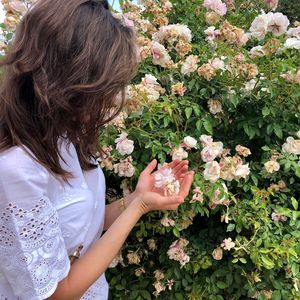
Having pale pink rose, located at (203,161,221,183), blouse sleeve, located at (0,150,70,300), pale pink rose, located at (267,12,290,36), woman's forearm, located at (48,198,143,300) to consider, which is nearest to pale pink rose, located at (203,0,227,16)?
pale pink rose, located at (267,12,290,36)

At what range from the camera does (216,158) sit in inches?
75.0

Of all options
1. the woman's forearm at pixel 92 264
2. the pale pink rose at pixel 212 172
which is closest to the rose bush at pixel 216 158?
the pale pink rose at pixel 212 172

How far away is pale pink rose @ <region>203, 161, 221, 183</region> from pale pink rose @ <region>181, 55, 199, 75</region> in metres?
0.46

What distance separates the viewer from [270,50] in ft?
6.66

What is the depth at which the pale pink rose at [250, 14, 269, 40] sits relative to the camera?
6.76 ft

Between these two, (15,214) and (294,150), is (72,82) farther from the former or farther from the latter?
(294,150)

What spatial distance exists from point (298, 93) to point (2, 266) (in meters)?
1.35

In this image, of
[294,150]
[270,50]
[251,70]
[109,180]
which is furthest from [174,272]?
[270,50]

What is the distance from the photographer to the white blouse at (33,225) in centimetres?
109

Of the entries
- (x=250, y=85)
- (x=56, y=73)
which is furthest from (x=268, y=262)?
(x=56, y=73)

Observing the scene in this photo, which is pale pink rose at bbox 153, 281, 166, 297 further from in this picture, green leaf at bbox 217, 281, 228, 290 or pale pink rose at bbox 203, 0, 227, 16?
pale pink rose at bbox 203, 0, 227, 16

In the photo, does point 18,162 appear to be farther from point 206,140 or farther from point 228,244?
point 228,244

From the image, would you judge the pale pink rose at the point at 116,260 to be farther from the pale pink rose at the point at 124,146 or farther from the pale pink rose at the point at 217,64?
the pale pink rose at the point at 217,64

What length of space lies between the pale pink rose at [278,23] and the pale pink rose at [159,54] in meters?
0.48
